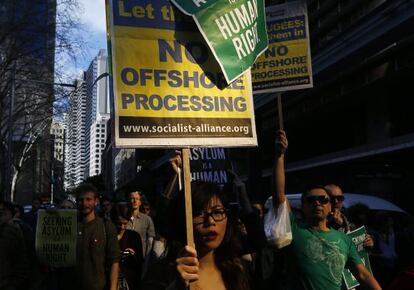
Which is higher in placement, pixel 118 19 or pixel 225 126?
pixel 118 19

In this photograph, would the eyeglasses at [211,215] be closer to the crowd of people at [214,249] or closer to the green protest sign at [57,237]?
the crowd of people at [214,249]

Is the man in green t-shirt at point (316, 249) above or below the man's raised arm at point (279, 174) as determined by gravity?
below

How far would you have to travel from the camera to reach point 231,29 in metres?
3.34

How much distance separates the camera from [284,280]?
392 cm

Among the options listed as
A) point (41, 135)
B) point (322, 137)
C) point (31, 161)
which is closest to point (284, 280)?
point (322, 137)

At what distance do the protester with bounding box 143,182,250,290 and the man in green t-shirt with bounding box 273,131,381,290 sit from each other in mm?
997

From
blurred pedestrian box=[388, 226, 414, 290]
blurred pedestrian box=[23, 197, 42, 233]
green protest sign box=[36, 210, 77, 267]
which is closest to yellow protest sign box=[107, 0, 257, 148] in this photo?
blurred pedestrian box=[388, 226, 414, 290]

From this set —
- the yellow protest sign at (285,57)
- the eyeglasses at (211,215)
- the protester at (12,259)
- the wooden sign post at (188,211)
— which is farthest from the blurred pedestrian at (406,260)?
the protester at (12,259)

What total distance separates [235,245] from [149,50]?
1.21 meters

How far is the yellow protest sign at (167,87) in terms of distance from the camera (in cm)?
302

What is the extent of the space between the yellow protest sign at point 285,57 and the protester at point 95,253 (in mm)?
2010

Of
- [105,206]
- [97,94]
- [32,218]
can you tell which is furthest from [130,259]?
[32,218]

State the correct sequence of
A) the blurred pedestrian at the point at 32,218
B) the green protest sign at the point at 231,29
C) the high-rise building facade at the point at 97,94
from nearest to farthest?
the green protest sign at the point at 231,29 < the high-rise building facade at the point at 97,94 < the blurred pedestrian at the point at 32,218

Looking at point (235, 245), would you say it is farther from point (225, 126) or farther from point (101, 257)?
point (101, 257)
